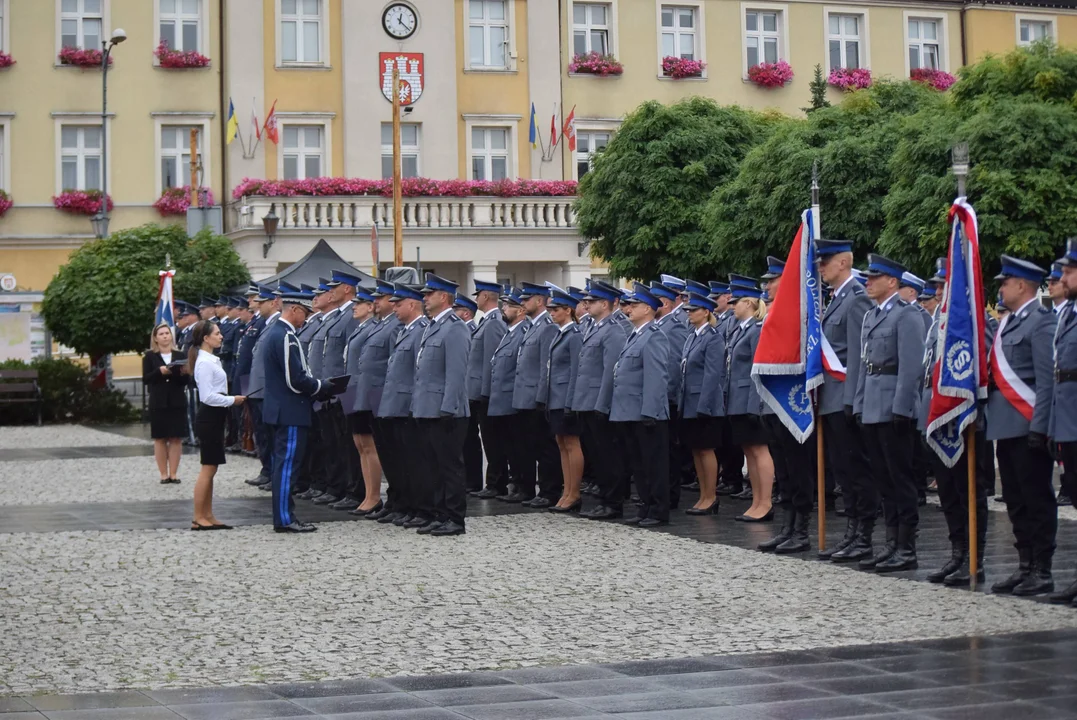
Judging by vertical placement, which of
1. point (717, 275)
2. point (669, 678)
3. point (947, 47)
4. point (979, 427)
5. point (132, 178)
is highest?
point (947, 47)

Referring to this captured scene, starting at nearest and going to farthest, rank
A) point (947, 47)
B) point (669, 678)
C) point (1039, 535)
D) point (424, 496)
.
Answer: point (669, 678) < point (1039, 535) < point (424, 496) < point (947, 47)

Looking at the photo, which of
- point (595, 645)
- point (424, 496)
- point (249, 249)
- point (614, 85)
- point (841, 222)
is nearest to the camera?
point (595, 645)

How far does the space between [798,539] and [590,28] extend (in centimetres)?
3546

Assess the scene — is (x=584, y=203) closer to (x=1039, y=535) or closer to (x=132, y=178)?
(x=132, y=178)

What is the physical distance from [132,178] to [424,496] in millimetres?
30574

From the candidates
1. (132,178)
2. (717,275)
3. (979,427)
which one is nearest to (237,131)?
(132,178)

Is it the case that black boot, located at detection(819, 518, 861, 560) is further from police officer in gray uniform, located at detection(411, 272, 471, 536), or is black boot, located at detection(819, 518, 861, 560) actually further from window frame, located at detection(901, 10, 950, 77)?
window frame, located at detection(901, 10, 950, 77)

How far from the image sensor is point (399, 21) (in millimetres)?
44094

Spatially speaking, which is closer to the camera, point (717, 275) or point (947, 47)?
point (717, 275)

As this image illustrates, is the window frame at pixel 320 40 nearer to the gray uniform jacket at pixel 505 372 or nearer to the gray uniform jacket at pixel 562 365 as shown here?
the gray uniform jacket at pixel 505 372

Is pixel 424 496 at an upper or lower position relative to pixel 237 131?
lower

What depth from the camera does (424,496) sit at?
14828mm

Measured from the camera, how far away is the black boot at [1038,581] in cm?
1027

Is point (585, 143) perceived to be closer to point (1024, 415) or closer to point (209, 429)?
point (209, 429)
